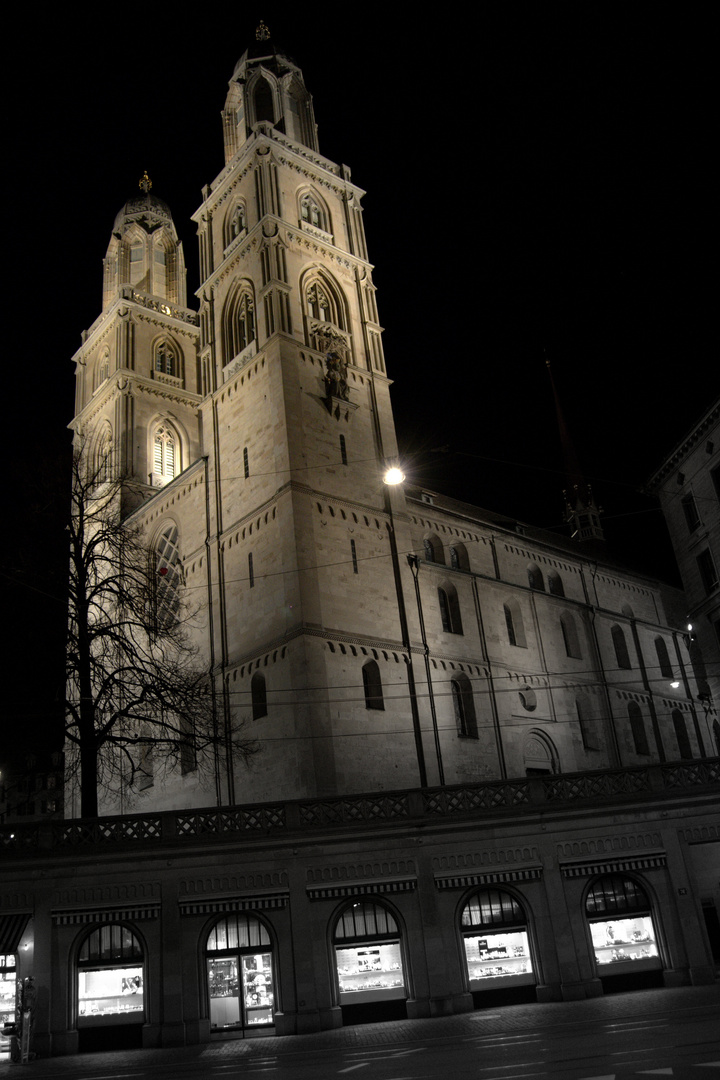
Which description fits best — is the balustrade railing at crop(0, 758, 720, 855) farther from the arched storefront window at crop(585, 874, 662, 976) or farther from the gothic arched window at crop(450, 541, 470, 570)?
the gothic arched window at crop(450, 541, 470, 570)

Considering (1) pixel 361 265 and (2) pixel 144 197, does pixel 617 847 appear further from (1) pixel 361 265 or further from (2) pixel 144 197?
(2) pixel 144 197

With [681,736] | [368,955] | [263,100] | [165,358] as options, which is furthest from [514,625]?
[263,100]

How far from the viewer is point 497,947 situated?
792 inches

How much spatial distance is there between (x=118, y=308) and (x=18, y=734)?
29.2 m

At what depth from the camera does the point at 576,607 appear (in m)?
46.9

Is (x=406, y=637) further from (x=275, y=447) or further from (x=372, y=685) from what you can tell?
(x=275, y=447)

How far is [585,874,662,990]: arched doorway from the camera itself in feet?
66.2

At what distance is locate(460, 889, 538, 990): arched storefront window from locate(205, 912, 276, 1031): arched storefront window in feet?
14.0

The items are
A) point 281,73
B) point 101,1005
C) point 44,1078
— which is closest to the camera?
point 44,1078

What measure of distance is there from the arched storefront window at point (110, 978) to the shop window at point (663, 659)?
37.2m

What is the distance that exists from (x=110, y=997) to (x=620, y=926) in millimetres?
10955

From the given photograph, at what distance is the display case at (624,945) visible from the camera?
797 inches

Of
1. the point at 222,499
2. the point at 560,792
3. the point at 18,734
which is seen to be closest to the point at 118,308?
the point at 222,499

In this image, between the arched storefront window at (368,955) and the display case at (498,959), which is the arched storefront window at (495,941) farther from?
the arched storefront window at (368,955)
